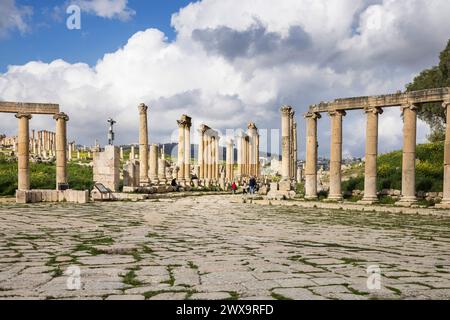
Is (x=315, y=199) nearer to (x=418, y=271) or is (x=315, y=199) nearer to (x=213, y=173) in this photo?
(x=418, y=271)

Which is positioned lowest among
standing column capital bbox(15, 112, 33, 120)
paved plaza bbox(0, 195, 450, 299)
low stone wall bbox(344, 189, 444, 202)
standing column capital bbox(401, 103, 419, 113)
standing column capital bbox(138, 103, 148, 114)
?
low stone wall bbox(344, 189, 444, 202)

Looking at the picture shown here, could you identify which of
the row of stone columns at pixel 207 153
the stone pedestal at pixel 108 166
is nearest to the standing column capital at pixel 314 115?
the stone pedestal at pixel 108 166

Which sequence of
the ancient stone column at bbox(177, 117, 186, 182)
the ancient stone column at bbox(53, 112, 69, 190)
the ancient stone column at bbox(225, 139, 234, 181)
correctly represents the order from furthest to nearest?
the ancient stone column at bbox(225, 139, 234, 181) < the ancient stone column at bbox(177, 117, 186, 182) < the ancient stone column at bbox(53, 112, 69, 190)

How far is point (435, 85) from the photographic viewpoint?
4325 centimetres

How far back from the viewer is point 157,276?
5582 millimetres

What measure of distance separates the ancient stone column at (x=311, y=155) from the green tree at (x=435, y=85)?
20.7m

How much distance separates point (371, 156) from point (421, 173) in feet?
18.3

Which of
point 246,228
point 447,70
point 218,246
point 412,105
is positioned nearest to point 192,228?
point 246,228

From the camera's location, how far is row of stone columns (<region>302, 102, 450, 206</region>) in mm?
22047

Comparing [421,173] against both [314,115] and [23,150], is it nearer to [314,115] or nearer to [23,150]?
[314,115]

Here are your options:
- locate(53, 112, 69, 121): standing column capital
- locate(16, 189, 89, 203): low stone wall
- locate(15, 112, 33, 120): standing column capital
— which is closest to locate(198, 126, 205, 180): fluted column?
locate(53, 112, 69, 121): standing column capital

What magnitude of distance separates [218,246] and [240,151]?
4603 centimetres

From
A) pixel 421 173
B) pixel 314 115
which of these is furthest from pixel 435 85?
pixel 314 115

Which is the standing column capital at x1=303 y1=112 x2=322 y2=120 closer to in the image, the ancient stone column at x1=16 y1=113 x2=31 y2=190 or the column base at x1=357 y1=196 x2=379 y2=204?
the column base at x1=357 y1=196 x2=379 y2=204
